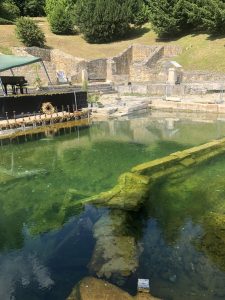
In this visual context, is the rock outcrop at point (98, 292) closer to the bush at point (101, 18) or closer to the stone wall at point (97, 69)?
the stone wall at point (97, 69)

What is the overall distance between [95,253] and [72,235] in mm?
1213

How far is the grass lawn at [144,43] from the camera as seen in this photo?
3556cm

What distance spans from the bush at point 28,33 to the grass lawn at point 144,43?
83cm

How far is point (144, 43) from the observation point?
42.4 meters

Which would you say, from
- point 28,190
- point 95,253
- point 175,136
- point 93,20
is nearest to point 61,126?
point 175,136

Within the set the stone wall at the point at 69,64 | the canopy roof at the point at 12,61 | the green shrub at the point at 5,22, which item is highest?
the green shrub at the point at 5,22

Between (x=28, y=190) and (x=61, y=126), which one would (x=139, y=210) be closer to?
(x=28, y=190)

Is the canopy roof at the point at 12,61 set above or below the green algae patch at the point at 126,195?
above

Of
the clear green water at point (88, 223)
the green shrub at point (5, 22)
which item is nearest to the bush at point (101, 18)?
the green shrub at point (5, 22)

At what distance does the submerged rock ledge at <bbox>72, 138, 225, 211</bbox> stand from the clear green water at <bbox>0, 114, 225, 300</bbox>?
39cm

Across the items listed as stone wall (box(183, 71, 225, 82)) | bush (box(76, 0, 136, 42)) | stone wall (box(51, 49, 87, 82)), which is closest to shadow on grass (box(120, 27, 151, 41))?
bush (box(76, 0, 136, 42))

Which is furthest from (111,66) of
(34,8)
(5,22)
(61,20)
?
(34,8)

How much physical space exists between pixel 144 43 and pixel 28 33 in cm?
1255

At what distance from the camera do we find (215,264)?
793 cm
